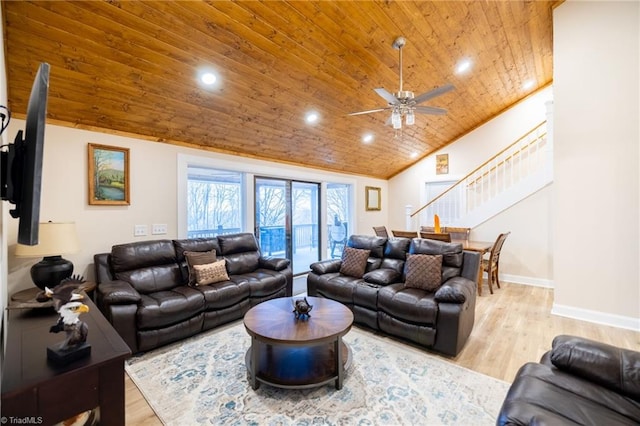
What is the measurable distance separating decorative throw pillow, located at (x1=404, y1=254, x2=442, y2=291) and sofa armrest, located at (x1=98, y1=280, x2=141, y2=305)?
9.46 feet

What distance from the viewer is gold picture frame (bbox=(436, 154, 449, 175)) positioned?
7186 mm

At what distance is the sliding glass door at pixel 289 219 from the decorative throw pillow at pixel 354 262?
1927mm

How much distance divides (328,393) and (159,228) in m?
3.09

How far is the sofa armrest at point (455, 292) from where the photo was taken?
2.68 metres

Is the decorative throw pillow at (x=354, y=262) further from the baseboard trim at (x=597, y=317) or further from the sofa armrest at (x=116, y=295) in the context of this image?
the baseboard trim at (x=597, y=317)

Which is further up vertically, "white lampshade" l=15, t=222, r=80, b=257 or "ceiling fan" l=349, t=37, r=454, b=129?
"ceiling fan" l=349, t=37, r=454, b=129

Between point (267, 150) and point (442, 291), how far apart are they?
3.56 meters

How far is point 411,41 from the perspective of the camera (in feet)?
11.3

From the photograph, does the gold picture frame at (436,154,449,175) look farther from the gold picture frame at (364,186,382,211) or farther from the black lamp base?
the black lamp base

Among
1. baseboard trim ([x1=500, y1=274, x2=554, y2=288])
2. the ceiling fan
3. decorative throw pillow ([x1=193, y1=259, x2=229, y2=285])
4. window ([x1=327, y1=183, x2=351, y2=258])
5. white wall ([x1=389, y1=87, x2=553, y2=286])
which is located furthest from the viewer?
window ([x1=327, y1=183, x2=351, y2=258])

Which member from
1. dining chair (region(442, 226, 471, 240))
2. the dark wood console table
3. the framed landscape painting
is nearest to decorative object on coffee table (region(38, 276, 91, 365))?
the dark wood console table

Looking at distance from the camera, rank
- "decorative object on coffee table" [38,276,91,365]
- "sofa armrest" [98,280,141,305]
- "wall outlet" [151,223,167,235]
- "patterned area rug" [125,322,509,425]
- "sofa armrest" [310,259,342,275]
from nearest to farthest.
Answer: "decorative object on coffee table" [38,276,91,365], "patterned area rug" [125,322,509,425], "sofa armrest" [98,280,141,305], "wall outlet" [151,223,167,235], "sofa armrest" [310,259,342,275]

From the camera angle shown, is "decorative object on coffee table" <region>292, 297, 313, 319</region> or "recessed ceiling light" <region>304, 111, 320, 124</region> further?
"recessed ceiling light" <region>304, 111, 320, 124</region>

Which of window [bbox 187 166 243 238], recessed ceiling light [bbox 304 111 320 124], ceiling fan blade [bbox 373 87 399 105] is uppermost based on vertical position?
recessed ceiling light [bbox 304 111 320 124]
